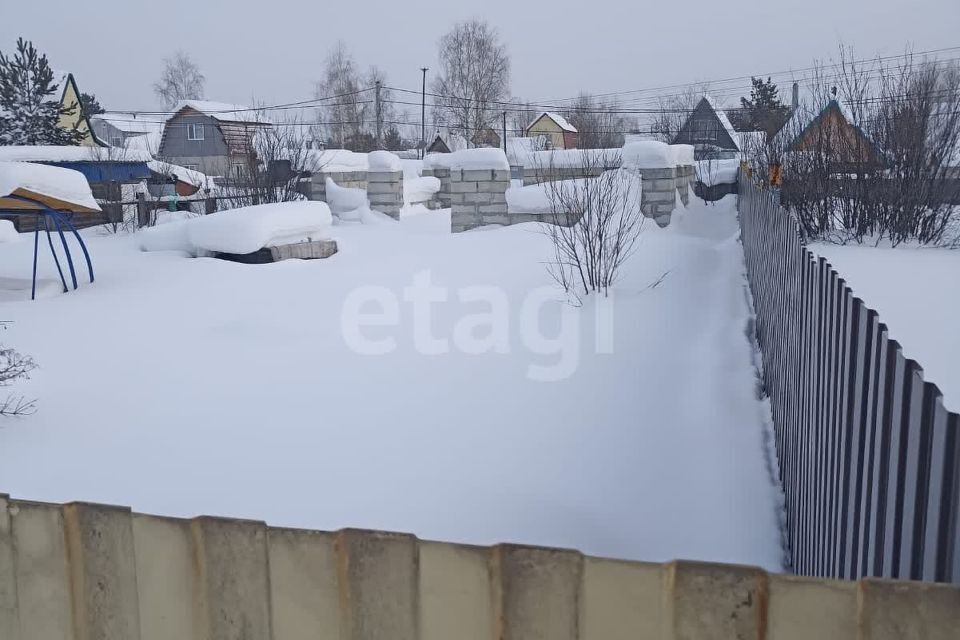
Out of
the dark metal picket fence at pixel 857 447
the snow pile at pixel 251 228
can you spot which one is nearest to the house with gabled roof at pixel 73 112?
the snow pile at pixel 251 228

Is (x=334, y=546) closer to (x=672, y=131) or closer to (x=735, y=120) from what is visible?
(x=672, y=131)

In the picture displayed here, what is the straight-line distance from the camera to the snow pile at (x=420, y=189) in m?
19.7

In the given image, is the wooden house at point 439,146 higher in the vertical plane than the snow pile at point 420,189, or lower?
higher

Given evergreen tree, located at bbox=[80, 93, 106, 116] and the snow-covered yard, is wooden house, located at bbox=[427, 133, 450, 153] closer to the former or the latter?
evergreen tree, located at bbox=[80, 93, 106, 116]

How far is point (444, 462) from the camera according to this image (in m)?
4.61

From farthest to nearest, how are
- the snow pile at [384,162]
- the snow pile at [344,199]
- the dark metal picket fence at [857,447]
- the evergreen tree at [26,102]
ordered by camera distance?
the evergreen tree at [26,102]
the snow pile at [384,162]
the snow pile at [344,199]
the dark metal picket fence at [857,447]

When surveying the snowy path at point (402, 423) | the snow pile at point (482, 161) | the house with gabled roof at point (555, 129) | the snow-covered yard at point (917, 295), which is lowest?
the snowy path at point (402, 423)

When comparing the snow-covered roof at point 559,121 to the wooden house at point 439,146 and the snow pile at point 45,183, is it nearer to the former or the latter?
the wooden house at point 439,146

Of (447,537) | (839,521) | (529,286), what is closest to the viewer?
(839,521)

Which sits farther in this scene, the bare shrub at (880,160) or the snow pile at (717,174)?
the snow pile at (717,174)

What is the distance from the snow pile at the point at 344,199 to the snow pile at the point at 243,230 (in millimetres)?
5411

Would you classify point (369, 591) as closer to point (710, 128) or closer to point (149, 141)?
point (710, 128)

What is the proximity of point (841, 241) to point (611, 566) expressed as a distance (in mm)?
12190

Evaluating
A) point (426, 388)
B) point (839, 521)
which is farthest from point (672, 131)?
point (839, 521)
